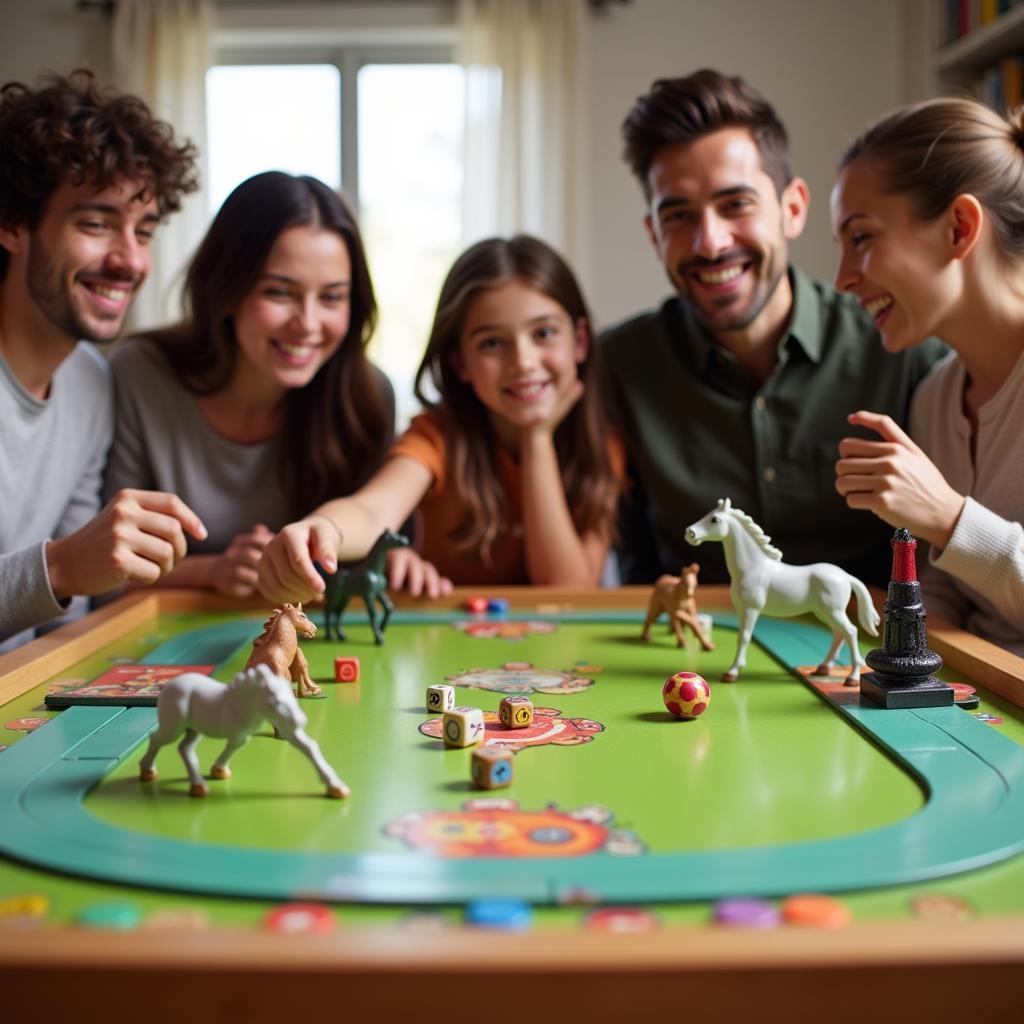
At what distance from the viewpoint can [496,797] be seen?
2.92 ft

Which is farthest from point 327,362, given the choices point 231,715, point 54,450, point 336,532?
point 231,715

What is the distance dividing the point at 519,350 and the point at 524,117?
249cm

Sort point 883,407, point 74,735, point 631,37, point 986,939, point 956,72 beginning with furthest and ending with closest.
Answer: point 631,37, point 956,72, point 883,407, point 74,735, point 986,939

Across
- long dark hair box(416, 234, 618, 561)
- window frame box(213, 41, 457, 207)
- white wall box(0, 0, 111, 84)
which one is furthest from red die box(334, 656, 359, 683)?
white wall box(0, 0, 111, 84)

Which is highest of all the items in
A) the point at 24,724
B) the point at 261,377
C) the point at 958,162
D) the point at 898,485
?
the point at 958,162

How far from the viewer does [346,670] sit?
1285mm

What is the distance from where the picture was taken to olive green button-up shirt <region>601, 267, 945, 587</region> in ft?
6.57

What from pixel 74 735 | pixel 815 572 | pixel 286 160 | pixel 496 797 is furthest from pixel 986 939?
pixel 286 160

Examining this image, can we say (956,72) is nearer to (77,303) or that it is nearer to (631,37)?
(631,37)

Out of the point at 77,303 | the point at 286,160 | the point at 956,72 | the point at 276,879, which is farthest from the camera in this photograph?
the point at 286,160

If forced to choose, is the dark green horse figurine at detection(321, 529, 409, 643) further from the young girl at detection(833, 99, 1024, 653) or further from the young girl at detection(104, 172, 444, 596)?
the young girl at detection(833, 99, 1024, 653)

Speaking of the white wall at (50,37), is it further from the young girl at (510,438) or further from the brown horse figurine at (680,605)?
the brown horse figurine at (680,605)

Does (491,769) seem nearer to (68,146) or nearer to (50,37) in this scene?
(68,146)

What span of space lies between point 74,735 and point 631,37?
150 inches
